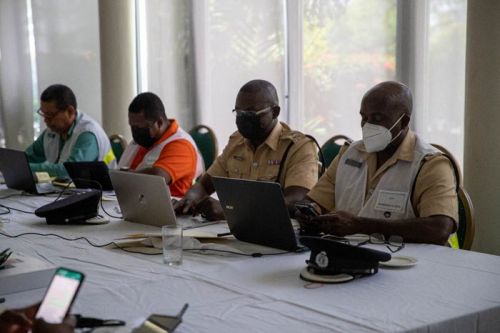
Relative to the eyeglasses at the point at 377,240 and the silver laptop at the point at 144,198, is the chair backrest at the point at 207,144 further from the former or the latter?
the eyeglasses at the point at 377,240

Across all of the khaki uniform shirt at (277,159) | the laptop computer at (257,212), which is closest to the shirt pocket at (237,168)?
the khaki uniform shirt at (277,159)

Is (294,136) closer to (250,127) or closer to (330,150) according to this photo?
(250,127)

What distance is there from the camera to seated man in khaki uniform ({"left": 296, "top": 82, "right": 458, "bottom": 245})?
7.25 ft

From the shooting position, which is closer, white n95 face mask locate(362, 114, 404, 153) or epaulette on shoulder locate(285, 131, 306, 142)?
white n95 face mask locate(362, 114, 404, 153)

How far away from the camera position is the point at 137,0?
20.4 ft

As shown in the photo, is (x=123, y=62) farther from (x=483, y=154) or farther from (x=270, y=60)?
(x=483, y=154)

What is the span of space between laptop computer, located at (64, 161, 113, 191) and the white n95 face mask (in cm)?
153

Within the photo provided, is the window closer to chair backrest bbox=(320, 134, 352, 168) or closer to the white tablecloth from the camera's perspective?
chair backrest bbox=(320, 134, 352, 168)

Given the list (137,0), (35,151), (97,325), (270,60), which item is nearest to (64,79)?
(137,0)

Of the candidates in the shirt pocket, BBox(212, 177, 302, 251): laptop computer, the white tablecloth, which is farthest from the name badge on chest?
the shirt pocket

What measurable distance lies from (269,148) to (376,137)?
75 centimetres

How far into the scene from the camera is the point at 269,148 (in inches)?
123

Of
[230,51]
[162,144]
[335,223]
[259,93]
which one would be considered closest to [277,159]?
[259,93]

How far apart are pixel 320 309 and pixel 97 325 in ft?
1.56
